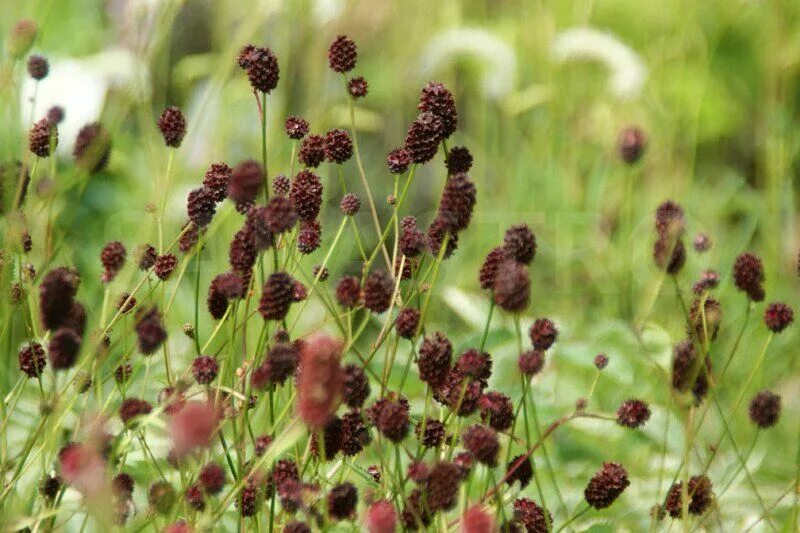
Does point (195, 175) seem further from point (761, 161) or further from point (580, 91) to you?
point (761, 161)

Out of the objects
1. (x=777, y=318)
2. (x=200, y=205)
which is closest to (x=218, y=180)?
(x=200, y=205)

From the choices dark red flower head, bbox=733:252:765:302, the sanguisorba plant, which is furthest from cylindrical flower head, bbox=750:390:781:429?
dark red flower head, bbox=733:252:765:302

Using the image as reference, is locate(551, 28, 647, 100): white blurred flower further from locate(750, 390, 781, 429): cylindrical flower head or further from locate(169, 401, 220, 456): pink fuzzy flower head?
Result: locate(169, 401, 220, 456): pink fuzzy flower head

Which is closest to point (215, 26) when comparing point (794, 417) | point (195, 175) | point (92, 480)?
point (195, 175)

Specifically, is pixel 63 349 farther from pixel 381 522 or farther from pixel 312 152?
pixel 312 152

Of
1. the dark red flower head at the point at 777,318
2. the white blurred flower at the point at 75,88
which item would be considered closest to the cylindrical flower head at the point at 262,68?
the dark red flower head at the point at 777,318

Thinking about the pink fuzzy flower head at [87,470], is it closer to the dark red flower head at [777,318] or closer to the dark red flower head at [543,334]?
the dark red flower head at [543,334]
